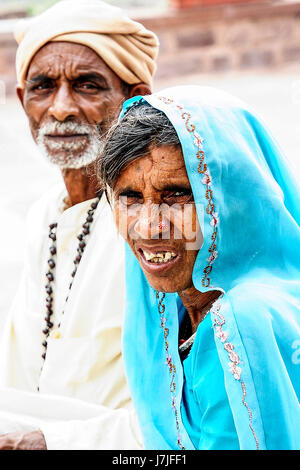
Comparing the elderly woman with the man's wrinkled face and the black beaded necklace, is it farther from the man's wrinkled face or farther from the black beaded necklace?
the man's wrinkled face

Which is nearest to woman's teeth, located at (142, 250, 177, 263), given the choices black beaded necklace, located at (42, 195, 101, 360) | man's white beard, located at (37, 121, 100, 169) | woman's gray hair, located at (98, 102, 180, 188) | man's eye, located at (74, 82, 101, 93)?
woman's gray hair, located at (98, 102, 180, 188)

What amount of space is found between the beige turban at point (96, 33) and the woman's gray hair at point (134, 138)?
915 mm

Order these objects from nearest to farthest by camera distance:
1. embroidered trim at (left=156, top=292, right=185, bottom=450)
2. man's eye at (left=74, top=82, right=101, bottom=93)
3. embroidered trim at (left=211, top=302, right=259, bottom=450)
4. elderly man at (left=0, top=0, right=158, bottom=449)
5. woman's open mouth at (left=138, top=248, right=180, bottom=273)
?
1. embroidered trim at (left=211, top=302, right=259, bottom=450)
2. woman's open mouth at (left=138, top=248, right=180, bottom=273)
3. embroidered trim at (left=156, top=292, right=185, bottom=450)
4. elderly man at (left=0, top=0, right=158, bottom=449)
5. man's eye at (left=74, top=82, right=101, bottom=93)

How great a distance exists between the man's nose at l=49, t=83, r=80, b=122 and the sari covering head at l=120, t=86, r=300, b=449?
0.94 metres

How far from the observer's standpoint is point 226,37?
35.1 ft

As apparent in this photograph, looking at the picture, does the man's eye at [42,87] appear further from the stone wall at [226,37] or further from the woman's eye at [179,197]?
the stone wall at [226,37]

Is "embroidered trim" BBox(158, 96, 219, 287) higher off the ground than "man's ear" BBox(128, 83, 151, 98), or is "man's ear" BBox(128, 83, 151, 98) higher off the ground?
"man's ear" BBox(128, 83, 151, 98)

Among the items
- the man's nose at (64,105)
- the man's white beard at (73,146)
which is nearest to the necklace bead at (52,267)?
the man's white beard at (73,146)

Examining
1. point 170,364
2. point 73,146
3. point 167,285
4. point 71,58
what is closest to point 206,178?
point 167,285

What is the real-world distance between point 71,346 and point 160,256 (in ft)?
2.52

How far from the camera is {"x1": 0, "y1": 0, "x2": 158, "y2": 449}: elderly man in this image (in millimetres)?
2576

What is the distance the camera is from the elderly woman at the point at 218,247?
1.75 metres
